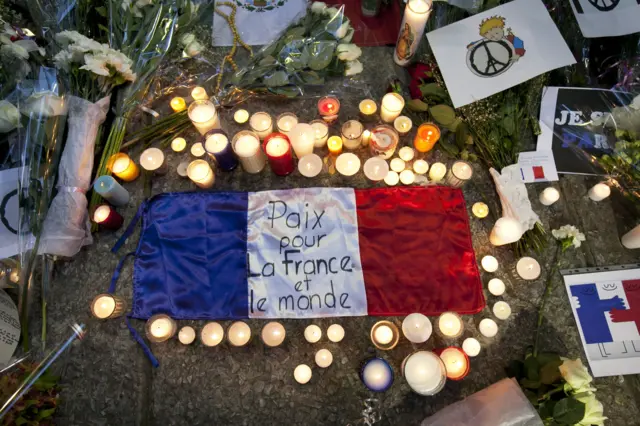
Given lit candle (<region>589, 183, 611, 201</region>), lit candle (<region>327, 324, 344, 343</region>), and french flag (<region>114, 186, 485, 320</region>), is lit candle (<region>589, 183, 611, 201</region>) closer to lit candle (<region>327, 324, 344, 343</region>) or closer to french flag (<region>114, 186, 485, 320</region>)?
french flag (<region>114, 186, 485, 320</region>)

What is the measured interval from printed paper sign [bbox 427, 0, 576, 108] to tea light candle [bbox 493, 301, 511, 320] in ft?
2.67

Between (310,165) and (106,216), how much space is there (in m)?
0.78

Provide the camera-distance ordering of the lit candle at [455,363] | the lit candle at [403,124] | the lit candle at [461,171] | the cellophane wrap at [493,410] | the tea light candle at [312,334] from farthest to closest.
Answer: the lit candle at [403,124] < the lit candle at [461,171] < the tea light candle at [312,334] < the lit candle at [455,363] < the cellophane wrap at [493,410]

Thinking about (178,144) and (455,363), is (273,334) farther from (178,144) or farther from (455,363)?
(178,144)

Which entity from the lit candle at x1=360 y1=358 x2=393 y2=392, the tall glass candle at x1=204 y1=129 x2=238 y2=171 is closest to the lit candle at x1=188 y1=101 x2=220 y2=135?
the tall glass candle at x1=204 y1=129 x2=238 y2=171

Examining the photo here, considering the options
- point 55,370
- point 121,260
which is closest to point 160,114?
point 121,260

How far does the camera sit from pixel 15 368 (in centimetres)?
125

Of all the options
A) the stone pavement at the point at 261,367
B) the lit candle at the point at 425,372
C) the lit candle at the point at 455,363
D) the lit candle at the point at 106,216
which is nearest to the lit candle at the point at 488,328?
the stone pavement at the point at 261,367

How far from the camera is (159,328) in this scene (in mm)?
1345

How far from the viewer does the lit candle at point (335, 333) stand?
1362 millimetres

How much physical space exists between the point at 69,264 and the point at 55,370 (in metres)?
0.38

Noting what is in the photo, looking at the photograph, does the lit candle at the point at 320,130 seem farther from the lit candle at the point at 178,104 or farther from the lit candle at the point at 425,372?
the lit candle at the point at 425,372

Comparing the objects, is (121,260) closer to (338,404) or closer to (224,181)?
(224,181)

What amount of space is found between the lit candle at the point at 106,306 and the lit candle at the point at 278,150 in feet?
2.48
